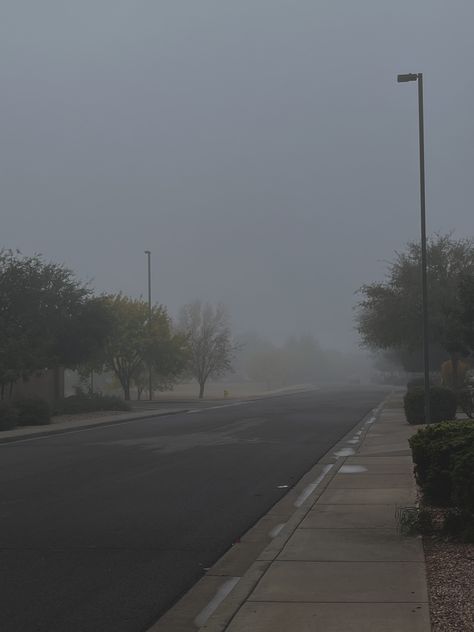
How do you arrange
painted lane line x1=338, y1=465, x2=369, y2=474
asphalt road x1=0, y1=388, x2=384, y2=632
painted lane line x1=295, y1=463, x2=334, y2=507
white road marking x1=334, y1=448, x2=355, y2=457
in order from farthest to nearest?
white road marking x1=334, y1=448, x2=355, y2=457 < painted lane line x1=338, y1=465, x2=369, y2=474 < painted lane line x1=295, y1=463, x2=334, y2=507 < asphalt road x1=0, y1=388, x2=384, y2=632

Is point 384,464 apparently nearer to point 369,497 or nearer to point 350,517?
point 369,497

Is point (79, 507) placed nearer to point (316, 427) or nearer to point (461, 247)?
point (316, 427)

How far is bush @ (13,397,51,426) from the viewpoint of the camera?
28984 millimetres

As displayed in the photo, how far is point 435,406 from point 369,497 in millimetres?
15194

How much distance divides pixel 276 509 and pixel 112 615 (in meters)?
4.99

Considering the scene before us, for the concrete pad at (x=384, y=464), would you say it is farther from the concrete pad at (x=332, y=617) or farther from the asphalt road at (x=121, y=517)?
the concrete pad at (x=332, y=617)

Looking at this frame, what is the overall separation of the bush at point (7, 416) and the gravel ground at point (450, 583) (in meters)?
21.3

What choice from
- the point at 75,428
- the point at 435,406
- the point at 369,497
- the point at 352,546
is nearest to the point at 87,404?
the point at 75,428

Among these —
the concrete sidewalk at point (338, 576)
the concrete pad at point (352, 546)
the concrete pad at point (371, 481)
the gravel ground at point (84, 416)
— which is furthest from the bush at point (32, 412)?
the concrete pad at point (352, 546)

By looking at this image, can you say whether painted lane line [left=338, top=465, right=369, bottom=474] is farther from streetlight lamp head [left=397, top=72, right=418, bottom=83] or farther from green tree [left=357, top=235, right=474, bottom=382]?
green tree [left=357, top=235, right=474, bottom=382]

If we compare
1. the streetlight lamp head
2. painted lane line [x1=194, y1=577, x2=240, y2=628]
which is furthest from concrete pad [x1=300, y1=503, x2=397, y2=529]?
the streetlight lamp head

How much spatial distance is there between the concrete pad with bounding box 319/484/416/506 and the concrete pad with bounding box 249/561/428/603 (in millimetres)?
3530

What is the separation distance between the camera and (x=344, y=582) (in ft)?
21.1

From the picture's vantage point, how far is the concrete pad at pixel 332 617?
5.23 metres
